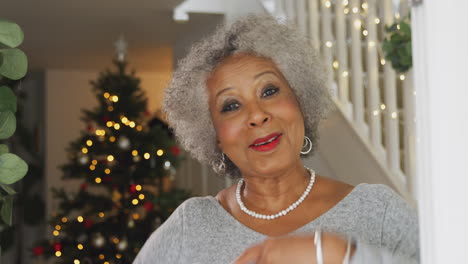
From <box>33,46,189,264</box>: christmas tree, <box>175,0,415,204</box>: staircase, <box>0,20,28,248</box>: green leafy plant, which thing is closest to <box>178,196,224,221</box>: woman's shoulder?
<box>0,20,28,248</box>: green leafy plant

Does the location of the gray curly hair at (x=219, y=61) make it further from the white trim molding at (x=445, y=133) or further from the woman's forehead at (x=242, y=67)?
the white trim molding at (x=445, y=133)

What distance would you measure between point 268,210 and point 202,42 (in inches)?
15.7

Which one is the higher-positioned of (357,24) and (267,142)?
(357,24)

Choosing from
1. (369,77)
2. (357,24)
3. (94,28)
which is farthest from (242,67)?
(94,28)

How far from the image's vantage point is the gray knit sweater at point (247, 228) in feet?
3.80

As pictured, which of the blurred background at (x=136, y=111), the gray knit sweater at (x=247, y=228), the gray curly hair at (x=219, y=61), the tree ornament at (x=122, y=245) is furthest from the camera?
the tree ornament at (x=122, y=245)

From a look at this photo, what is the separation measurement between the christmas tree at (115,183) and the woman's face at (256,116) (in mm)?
3251

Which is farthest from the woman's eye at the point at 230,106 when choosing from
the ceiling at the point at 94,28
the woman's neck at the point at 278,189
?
the ceiling at the point at 94,28

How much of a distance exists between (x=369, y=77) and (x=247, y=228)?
1.85 meters

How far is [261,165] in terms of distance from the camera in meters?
1.30

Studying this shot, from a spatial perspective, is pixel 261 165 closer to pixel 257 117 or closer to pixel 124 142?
pixel 257 117

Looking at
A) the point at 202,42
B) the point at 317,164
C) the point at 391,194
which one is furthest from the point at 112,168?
the point at 391,194

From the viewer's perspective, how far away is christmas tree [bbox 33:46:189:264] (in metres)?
4.52

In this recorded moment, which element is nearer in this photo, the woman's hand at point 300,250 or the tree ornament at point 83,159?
the woman's hand at point 300,250
